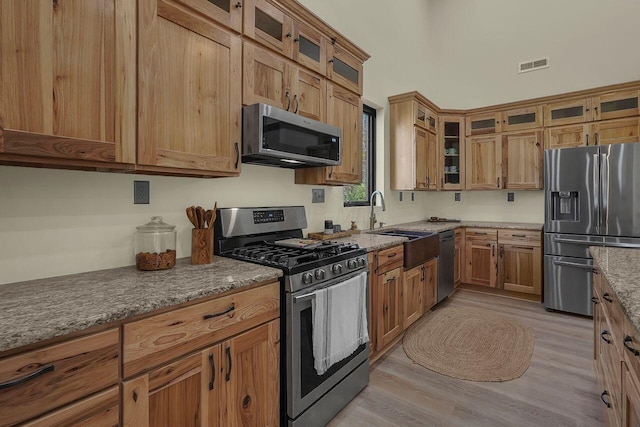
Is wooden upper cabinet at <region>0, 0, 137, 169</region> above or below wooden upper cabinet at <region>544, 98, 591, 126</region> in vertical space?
below

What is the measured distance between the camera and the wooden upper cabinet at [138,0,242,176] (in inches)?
55.2

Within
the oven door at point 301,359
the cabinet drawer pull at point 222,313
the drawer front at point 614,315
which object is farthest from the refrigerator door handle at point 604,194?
the cabinet drawer pull at point 222,313

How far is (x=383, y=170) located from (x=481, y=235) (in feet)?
5.31

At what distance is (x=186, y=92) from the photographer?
1.55m

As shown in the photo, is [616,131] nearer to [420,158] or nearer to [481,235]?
[481,235]

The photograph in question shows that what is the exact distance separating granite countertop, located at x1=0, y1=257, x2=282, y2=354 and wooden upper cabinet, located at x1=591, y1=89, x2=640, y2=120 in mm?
4316

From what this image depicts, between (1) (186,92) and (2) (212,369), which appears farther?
(1) (186,92)

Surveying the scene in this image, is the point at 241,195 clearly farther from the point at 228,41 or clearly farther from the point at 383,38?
the point at 383,38

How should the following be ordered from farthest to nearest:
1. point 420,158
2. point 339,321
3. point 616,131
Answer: point 420,158 < point 616,131 < point 339,321

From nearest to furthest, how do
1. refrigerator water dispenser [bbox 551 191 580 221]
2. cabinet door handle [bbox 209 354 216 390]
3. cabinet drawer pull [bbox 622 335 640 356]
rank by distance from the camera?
cabinet drawer pull [bbox 622 335 640 356] < cabinet door handle [bbox 209 354 216 390] < refrigerator water dispenser [bbox 551 191 580 221]

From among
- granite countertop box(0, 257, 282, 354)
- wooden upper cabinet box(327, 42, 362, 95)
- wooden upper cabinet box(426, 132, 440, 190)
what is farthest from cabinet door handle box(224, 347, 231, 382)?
wooden upper cabinet box(426, 132, 440, 190)

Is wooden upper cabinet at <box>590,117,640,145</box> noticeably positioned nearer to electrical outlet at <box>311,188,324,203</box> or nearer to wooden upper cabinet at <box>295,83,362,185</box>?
wooden upper cabinet at <box>295,83,362,185</box>

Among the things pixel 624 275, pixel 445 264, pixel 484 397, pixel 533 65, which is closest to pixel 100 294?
pixel 624 275

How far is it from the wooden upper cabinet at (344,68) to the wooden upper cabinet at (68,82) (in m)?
1.48
